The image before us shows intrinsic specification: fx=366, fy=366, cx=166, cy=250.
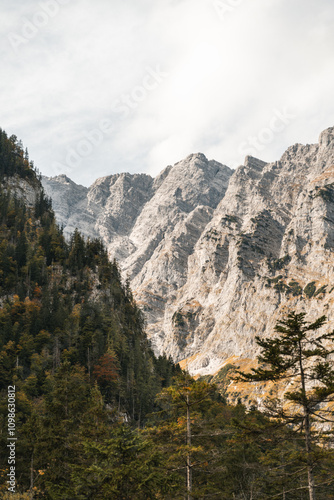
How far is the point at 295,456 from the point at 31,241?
363ft

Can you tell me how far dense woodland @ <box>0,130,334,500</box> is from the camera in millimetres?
21719

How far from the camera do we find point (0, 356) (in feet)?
201

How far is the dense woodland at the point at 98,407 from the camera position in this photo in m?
21.7

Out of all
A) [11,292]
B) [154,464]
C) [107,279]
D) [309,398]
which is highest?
[107,279]

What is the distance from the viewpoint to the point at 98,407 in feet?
103

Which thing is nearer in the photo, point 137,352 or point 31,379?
point 31,379

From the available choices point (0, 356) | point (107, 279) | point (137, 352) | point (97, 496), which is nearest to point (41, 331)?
point (0, 356)

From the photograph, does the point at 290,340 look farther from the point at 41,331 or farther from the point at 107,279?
the point at 107,279

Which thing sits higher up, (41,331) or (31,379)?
(41,331)

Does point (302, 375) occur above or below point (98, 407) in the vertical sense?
above

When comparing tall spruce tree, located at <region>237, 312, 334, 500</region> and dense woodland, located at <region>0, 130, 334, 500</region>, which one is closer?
tall spruce tree, located at <region>237, 312, 334, 500</region>

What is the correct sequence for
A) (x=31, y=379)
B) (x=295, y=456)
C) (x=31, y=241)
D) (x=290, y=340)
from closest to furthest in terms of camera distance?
(x=295, y=456) → (x=290, y=340) → (x=31, y=379) → (x=31, y=241)

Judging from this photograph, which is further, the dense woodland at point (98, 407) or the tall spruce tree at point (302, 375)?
the dense woodland at point (98, 407)

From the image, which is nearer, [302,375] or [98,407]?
[302,375]
